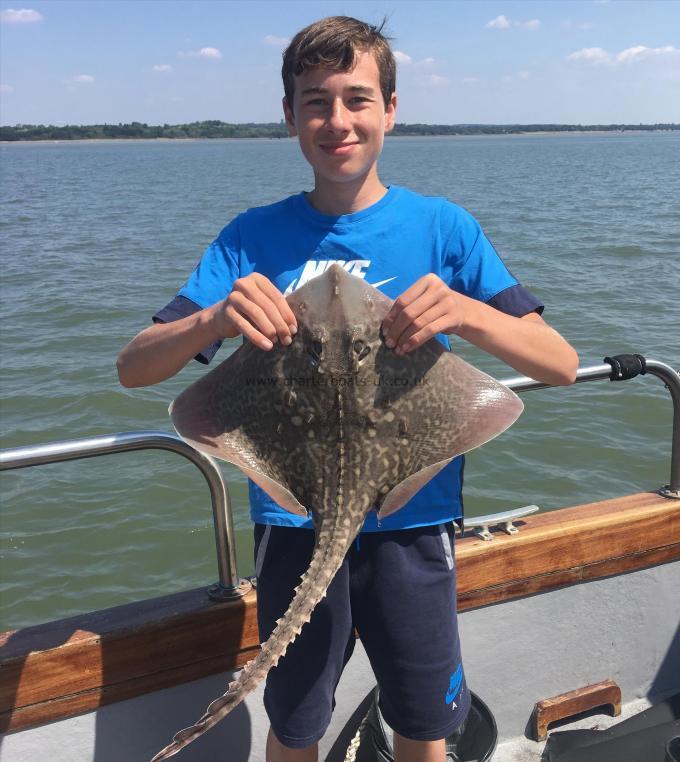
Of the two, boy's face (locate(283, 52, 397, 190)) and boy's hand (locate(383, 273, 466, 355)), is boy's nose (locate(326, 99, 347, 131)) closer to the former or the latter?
boy's face (locate(283, 52, 397, 190))

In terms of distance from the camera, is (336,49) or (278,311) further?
(336,49)

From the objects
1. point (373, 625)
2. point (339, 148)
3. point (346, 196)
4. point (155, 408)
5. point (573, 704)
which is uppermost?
point (339, 148)

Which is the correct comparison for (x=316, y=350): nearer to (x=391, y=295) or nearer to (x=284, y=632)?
(x=391, y=295)

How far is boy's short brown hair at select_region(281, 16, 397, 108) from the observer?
234cm

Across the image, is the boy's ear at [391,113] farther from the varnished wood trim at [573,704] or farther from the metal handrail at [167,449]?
the varnished wood trim at [573,704]

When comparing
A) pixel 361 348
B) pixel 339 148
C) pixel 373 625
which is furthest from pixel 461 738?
pixel 339 148

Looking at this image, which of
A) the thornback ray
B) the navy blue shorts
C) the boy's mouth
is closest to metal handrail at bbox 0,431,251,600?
the navy blue shorts

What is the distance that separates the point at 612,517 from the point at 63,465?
7.12 meters

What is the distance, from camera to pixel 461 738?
313cm

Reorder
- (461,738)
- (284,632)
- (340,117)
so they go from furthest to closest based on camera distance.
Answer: (461,738), (340,117), (284,632)

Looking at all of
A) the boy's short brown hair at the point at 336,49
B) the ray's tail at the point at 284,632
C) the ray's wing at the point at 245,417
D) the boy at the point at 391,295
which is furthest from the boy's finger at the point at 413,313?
the boy's short brown hair at the point at 336,49

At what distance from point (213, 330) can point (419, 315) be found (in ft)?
1.95

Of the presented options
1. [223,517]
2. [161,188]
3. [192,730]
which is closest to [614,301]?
[223,517]

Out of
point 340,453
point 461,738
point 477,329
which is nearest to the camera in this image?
point 340,453
